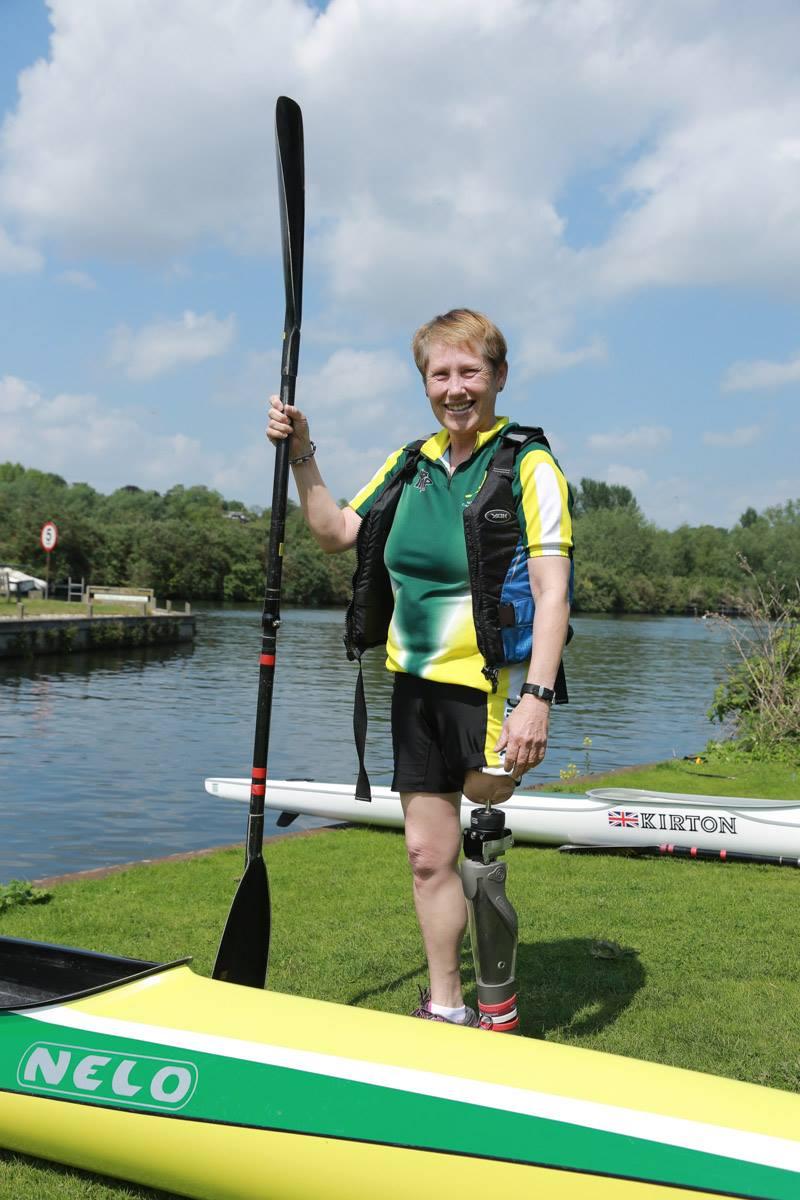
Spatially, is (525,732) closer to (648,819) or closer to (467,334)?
(467,334)

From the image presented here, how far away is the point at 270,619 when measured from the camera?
13.0ft

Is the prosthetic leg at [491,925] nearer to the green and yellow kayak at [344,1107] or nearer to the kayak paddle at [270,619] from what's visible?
the green and yellow kayak at [344,1107]

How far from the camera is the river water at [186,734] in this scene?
1177 centimetres

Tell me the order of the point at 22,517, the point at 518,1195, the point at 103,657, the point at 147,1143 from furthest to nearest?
the point at 22,517
the point at 103,657
the point at 147,1143
the point at 518,1195

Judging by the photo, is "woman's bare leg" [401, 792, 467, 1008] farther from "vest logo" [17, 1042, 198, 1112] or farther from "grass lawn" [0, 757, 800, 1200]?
"vest logo" [17, 1042, 198, 1112]

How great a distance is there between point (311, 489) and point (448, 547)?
646mm

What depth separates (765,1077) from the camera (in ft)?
11.2

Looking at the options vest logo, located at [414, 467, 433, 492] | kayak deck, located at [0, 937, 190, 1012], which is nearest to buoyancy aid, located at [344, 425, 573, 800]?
vest logo, located at [414, 467, 433, 492]

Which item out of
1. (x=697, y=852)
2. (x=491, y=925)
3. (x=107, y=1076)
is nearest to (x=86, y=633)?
(x=697, y=852)

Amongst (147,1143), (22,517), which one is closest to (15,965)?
(147,1143)

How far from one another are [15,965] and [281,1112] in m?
1.44

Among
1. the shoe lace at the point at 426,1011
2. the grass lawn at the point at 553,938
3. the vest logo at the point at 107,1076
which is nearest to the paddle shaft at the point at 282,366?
the shoe lace at the point at 426,1011

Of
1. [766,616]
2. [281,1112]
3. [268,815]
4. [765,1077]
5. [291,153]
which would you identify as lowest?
[268,815]

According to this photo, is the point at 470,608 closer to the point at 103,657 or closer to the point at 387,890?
the point at 387,890
